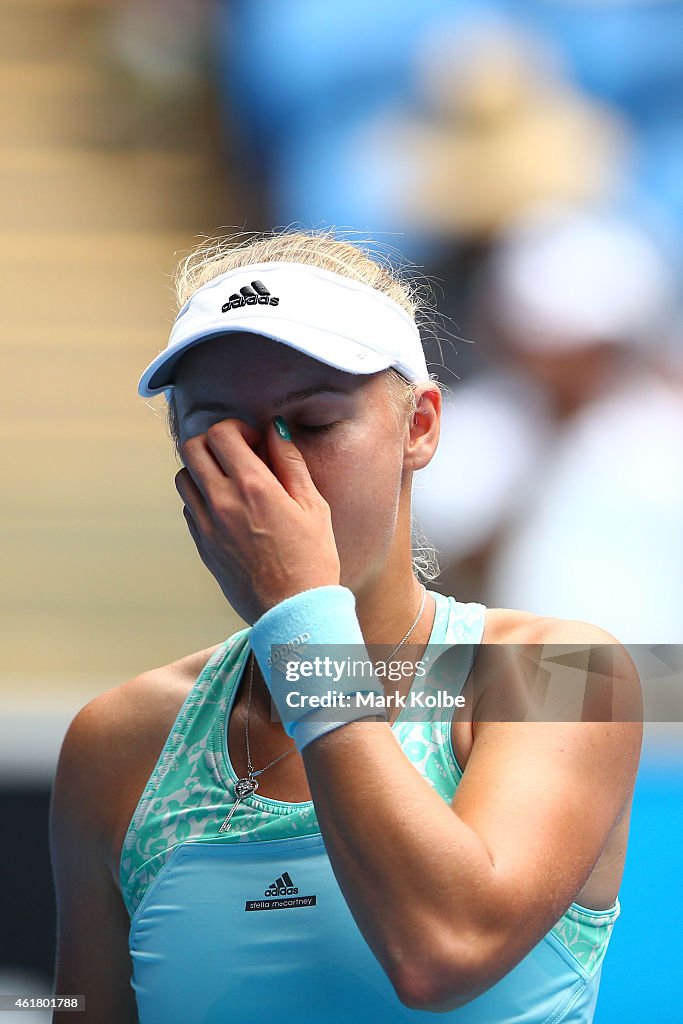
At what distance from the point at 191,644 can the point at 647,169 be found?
3.69ft

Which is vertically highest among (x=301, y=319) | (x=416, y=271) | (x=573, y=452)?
(x=416, y=271)

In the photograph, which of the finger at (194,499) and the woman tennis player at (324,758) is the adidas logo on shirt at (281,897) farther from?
the finger at (194,499)

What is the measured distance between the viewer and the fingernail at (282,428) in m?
0.68

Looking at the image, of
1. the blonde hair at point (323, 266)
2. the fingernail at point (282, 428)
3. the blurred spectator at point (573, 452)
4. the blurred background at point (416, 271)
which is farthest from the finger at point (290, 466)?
the blurred spectator at point (573, 452)

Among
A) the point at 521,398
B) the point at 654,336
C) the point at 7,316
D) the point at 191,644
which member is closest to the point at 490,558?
the point at 521,398

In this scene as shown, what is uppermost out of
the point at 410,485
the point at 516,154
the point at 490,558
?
the point at 516,154

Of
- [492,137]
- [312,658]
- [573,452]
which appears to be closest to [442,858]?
[312,658]

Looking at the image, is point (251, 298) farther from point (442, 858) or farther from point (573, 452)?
point (573, 452)

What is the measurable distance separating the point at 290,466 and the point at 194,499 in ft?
0.22

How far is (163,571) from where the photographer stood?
2027 millimetres

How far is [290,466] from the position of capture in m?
0.66

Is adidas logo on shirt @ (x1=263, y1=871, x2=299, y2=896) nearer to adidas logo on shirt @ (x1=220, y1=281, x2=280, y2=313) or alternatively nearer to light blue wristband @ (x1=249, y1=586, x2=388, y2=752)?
light blue wristband @ (x1=249, y1=586, x2=388, y2=752)

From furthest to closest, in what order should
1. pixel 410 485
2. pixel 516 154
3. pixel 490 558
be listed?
1. pixel 516 154
2. pixel 490 558
3. pixel 410 485

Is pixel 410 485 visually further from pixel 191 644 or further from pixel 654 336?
pixel 191 644
